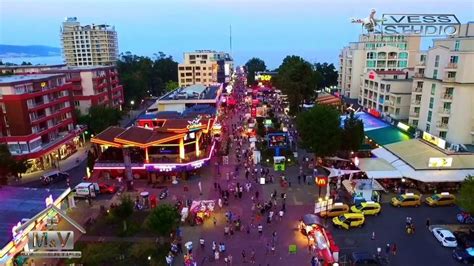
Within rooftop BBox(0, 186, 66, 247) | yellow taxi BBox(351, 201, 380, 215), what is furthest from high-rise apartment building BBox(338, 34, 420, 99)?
rooftop BBox(0, 186, 66, 247)

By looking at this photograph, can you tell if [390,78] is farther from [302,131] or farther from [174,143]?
[174,143]

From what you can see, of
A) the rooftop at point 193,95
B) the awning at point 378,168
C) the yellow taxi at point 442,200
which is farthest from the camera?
the rooftop at point 193,95

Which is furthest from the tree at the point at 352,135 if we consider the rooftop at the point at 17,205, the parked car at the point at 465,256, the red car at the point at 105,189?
the rooftop at the point at 17,205

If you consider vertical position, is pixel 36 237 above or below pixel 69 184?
above

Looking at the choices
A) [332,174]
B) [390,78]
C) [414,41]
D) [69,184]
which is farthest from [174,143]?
[414,41]

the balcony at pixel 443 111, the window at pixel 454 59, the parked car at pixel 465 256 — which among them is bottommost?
the parked car at pixel 465 256

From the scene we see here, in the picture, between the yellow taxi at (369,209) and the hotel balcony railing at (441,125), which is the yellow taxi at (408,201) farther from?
the hotel balcony railing at (441,125)

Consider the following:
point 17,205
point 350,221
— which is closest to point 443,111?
point 350,221
